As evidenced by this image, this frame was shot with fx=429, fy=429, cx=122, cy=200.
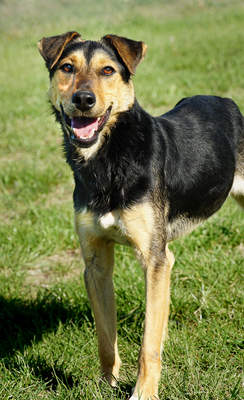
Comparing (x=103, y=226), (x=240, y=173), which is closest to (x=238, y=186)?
(x=240, y=173)

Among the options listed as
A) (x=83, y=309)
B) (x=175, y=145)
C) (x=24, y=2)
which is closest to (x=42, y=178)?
(x=83, y=309)

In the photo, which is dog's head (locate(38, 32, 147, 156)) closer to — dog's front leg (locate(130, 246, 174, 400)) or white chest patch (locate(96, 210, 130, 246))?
white chest patch (locate(96, 210, 130, 246))

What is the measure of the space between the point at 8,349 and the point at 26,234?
68.7 inches

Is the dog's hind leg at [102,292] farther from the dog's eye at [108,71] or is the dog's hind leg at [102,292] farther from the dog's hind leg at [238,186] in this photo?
the dog's hind leg at [238,186]

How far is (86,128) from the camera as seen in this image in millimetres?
2990

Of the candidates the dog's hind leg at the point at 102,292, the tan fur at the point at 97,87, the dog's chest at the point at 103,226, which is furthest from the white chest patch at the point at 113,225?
the tan fur at the point at 97,87

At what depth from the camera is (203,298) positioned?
371 centimetres

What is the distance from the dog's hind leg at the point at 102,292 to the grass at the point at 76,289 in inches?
6.5

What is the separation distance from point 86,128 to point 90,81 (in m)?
0.32

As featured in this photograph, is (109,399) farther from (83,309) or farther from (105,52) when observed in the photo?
(105,52)

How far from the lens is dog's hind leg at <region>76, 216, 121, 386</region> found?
10.3 feet

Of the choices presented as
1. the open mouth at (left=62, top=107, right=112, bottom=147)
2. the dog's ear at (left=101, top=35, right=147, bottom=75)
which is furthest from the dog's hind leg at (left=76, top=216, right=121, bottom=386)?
the dog's ear at (left=101, top=35, right=147, bottom=75)

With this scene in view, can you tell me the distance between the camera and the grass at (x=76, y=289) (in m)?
3.04

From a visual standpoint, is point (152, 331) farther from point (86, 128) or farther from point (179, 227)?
point (86, 128)
